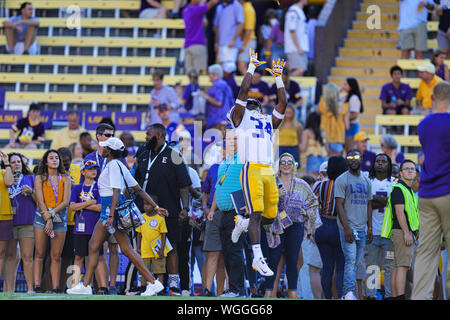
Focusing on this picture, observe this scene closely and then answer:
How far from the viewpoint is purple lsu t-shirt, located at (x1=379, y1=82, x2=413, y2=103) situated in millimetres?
16594

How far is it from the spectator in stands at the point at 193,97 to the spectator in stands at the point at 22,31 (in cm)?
446

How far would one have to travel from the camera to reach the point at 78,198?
11.1m

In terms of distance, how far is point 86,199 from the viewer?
11.0m

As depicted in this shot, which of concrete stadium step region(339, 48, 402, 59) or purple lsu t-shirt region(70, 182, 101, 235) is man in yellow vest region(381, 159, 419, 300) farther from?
concrete stadium step region(339, 48, 402, 59)

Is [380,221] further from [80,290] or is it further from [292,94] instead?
[292,94]

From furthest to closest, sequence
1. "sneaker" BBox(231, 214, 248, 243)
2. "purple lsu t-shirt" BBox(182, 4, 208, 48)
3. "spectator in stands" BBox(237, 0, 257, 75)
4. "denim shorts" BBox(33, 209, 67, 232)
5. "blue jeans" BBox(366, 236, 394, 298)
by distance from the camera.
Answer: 1. "spectator in stands" BBox(237, 0, 257, 75)
2. "purple lsu t-shirt" BBox(182, 4, 208, 48)
3. "blue jeans" BBox(366, 236, 394, 298)
4. "denim shorts" BBox(33, 209, 67, 232)
5. "sneaker" BBox(231, 214, 248, 243)

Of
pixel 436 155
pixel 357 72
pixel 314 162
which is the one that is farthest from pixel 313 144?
pixel 436 155

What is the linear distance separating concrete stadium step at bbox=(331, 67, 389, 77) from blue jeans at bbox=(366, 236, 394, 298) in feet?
26.4

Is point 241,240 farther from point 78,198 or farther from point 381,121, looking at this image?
point 381,121

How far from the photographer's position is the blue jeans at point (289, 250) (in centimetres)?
1104

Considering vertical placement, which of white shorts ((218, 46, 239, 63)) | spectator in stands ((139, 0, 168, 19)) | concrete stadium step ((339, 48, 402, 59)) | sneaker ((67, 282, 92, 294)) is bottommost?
sneaker ((67, 282, 92, 294))

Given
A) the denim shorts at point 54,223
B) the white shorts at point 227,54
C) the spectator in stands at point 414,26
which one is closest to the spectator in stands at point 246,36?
the white shorts at point 227,54

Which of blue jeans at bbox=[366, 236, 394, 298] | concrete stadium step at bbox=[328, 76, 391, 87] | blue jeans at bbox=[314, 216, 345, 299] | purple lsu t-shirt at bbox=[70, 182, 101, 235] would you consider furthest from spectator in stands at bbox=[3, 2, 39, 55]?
blue jeans at bbox=[366, 236, 394, 298]

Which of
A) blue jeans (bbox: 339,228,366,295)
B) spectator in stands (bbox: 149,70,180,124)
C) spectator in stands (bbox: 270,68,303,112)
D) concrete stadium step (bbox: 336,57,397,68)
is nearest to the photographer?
blue jeans (bbox: 339,228,366,295)
